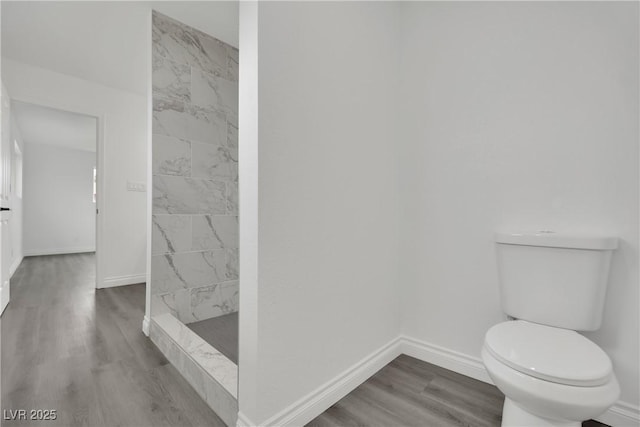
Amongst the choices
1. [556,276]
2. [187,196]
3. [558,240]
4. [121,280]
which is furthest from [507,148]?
[121,280]

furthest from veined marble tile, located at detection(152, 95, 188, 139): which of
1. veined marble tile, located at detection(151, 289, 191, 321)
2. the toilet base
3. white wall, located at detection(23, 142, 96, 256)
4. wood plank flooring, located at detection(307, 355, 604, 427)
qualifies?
white wall, located at detection(23, 142, 96, 256)

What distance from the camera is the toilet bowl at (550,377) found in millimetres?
818

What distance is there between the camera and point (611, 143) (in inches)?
47.0

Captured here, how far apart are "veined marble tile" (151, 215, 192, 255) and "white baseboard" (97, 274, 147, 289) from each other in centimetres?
177

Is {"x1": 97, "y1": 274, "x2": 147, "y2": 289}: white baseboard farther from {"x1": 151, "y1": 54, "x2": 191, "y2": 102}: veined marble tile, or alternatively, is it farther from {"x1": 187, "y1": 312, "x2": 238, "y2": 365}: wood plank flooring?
{"x1": 151, "y1": 54, "x2": 191, "y2": 102}: veined marble tile

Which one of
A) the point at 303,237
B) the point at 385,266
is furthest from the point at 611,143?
the point at 303,237

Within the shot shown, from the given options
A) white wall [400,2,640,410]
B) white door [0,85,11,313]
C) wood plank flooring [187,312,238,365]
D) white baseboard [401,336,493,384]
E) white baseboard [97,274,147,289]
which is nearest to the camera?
white wall [400,2,640,410]

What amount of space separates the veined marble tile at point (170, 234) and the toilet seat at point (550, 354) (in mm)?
2011

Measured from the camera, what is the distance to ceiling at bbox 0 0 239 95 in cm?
202

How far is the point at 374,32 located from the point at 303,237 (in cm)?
121

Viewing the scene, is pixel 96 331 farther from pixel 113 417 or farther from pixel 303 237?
pixel 303 237

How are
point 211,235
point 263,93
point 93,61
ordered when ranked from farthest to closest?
1. point 93,61
2. point 211,235
3. point 263,93

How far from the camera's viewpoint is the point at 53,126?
15.6ft

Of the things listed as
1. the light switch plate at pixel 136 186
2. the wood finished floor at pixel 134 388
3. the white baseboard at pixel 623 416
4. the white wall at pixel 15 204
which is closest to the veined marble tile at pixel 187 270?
the wood finished floor at pixel 134 388
